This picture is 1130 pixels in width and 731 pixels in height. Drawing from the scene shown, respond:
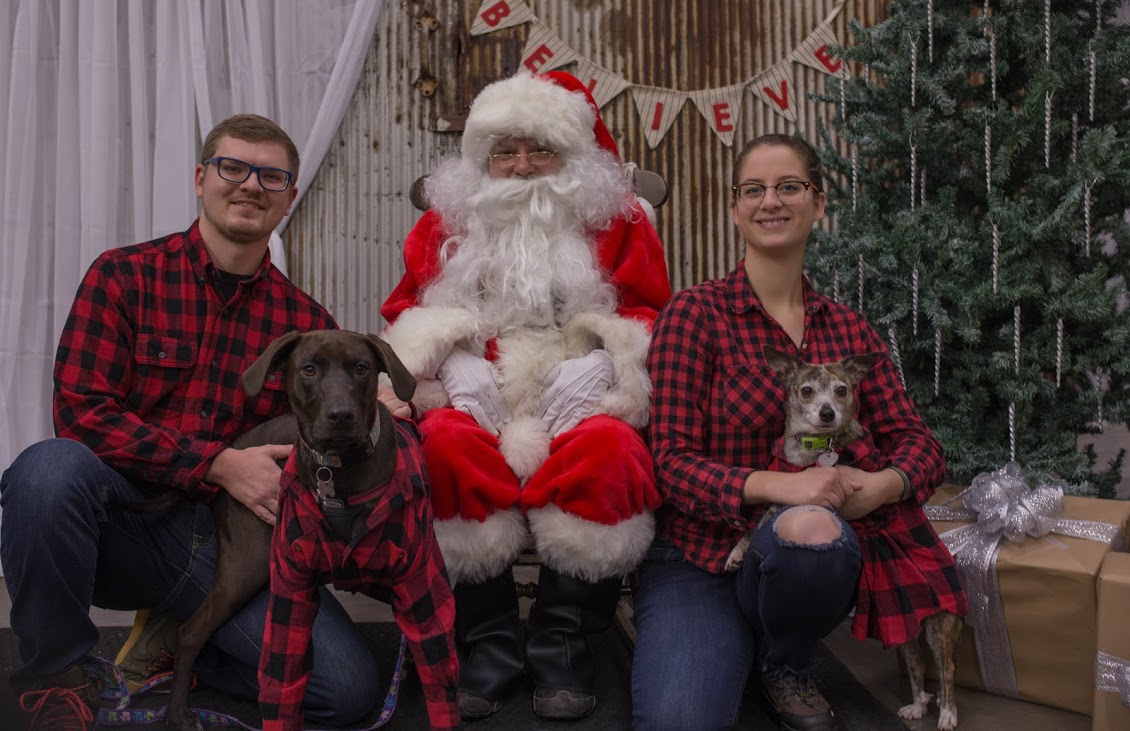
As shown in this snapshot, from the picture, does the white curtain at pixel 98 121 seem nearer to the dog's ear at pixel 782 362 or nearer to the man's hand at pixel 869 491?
the dog's ear at pixel 782 362

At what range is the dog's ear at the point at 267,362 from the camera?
5.33ft

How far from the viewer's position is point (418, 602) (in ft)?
5.60

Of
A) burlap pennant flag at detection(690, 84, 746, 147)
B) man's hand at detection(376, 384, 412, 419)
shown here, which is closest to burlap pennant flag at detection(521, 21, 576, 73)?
burlap pennant flag at detection(690, 84, 746, 147)

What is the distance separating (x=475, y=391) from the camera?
2.23 meters

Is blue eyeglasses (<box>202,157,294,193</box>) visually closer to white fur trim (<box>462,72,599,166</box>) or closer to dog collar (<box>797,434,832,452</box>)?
white fur trim (<box>462,72,599,166</box>)

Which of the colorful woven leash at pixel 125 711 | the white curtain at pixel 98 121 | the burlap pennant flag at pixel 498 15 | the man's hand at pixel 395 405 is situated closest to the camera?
the colorful woven leash at pixel 125 711

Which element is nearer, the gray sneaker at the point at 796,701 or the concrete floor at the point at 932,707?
the gray sneaker at the point at 796,701

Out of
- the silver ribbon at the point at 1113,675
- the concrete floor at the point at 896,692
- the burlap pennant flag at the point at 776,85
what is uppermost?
the burlap pennant flag at the point at 776,85

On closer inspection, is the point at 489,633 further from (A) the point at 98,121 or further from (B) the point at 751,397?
(A) the point at 98,121

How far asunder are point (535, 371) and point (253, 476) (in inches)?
31.7

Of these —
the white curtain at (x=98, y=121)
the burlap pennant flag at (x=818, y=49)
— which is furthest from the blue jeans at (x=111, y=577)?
the burlap pennant flag at (x=818, y=49)

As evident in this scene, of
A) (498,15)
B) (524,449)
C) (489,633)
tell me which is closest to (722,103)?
(498,15)

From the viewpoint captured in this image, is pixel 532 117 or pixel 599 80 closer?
pixel 532 117

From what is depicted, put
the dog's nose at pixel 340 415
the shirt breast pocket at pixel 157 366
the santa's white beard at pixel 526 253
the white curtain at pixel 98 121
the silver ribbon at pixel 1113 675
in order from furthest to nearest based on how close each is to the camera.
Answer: the white curtain at pixel 98 121 → the santa's white beard at pixel 526 253 → the shirt breast pocket at pixel 157 366 → the silver ribbon at pixel 1113 675 → the dog's nose at pixel 340 415
